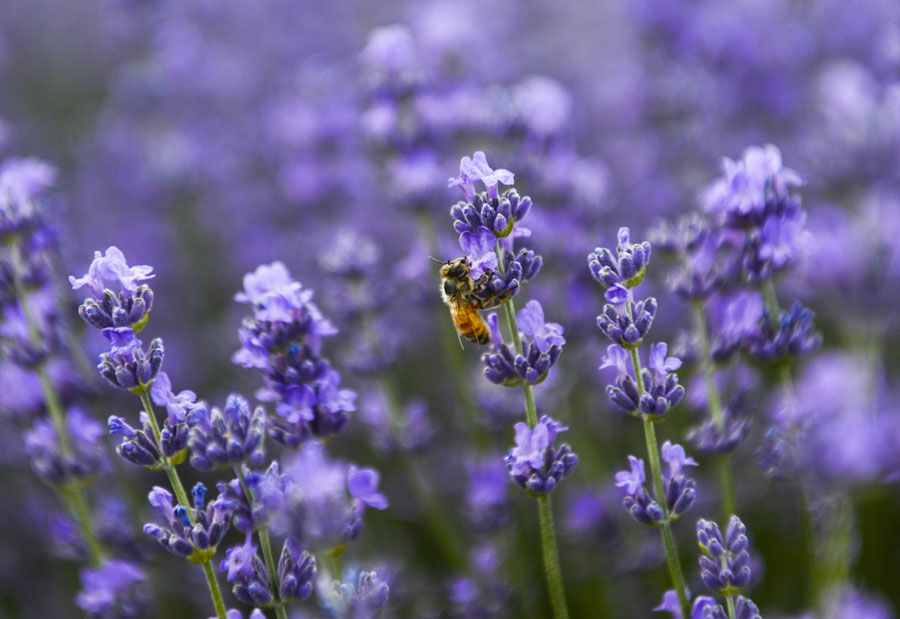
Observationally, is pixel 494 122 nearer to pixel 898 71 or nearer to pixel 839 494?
pixel 898 71

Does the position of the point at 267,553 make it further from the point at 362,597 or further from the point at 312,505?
the point at 312,505

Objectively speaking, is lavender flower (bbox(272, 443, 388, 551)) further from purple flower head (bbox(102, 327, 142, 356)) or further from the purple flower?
purple flower head (bbox(102, 327, 142, 356))

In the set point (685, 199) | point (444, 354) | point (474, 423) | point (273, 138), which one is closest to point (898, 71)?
point (685, 199)

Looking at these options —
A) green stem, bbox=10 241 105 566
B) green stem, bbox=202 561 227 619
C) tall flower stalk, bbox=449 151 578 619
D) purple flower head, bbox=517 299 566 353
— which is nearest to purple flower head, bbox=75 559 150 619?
green stem, bbox=10 241 105 566

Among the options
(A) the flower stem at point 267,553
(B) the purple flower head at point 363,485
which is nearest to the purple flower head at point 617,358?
(B) the purple flower head at point 363,485

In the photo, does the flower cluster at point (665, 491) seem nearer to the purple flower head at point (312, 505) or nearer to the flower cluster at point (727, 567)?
the flower cluster at point (727, 567)

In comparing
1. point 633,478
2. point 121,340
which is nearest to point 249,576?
point 121,340

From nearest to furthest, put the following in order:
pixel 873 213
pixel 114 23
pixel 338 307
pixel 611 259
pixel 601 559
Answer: pixel 611 259
pixel 873 213
pixel 338 307
pixel 601 559
pixel 114 23
